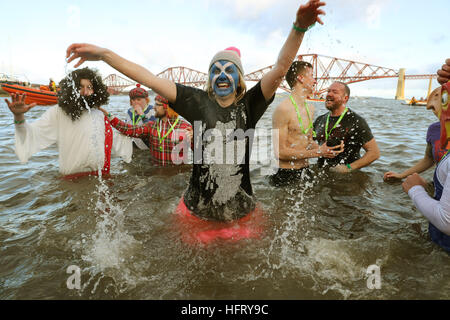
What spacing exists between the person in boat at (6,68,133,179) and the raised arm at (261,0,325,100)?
119 inches

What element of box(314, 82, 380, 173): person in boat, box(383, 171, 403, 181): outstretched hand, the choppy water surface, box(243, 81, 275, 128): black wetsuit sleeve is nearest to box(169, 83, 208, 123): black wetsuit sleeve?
box(243, 81, 275, 128): black wetsuit sleeve

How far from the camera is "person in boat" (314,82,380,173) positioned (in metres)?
4.94

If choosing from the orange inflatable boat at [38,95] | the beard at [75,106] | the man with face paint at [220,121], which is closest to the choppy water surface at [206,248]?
the man with face paint at [220,121]

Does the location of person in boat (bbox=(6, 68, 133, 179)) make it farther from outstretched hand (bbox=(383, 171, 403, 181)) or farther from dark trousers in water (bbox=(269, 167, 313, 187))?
outstretched hand (bbox=(383, 171, 403, 181))

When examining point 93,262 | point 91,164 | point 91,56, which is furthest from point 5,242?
point 91,56

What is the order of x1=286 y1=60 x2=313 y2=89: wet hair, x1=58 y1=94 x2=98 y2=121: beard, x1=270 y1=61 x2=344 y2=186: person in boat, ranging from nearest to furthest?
x1=58 y1=94 x2=98 y2=121: beard
x1=270 y1=61 x2=344 y2=186: person in boat
x1=286 y1=60 x2=313 y2=89: wet hair

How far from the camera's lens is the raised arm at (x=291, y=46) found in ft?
6.55

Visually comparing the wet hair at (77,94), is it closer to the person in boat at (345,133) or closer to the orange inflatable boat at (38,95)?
the person in boat at (345,133)

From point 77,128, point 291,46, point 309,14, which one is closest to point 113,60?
point 291,46

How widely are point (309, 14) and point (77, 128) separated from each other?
12.2ft

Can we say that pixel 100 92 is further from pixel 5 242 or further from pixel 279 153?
pixel 279 153

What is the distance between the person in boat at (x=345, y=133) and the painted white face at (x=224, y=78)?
3193mm

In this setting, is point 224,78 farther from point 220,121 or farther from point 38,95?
point 38,95
